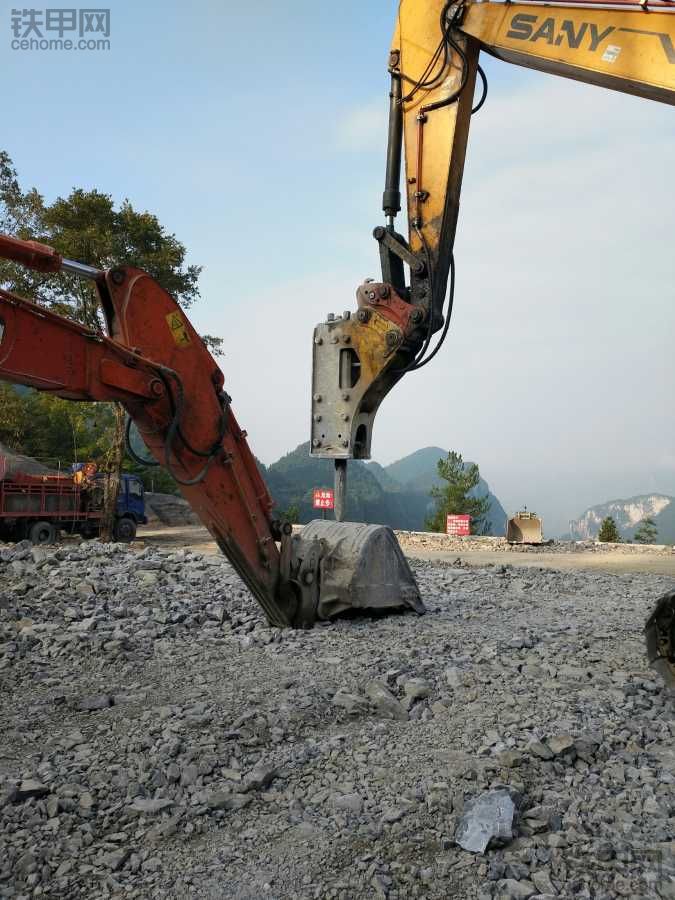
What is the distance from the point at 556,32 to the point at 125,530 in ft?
53.8

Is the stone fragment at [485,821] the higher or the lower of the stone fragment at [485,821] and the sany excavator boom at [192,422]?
the lower

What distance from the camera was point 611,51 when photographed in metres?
4.41

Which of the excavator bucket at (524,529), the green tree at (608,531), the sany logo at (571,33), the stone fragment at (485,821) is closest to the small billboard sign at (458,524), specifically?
the excavator bucket at (524,529)

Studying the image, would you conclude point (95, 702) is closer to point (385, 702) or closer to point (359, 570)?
point (385, 702)

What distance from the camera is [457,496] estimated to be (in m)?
31.3

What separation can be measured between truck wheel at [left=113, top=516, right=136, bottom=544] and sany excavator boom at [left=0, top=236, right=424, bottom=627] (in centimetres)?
1371

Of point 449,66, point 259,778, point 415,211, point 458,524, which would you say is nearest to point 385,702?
point 259,778

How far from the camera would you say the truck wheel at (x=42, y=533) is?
16.5 metres

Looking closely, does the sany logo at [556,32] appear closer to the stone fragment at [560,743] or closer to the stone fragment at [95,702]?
the stone fragment at [560,743]

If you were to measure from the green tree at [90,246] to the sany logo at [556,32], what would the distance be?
12.9 m

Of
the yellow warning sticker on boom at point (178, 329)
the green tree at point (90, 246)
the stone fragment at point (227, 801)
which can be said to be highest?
the green tree at point (90, 246)

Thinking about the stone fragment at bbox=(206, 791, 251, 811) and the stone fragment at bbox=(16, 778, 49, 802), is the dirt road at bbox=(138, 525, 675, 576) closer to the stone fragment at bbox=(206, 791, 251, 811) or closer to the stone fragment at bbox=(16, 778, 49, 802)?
the stone fragment at bbox=(206, 791, 251, 811)

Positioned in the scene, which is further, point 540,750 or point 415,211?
point 415,211

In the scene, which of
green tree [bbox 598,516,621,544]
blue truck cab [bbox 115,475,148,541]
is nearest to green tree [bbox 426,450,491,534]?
green tree [bbox 598,516,621,544]
